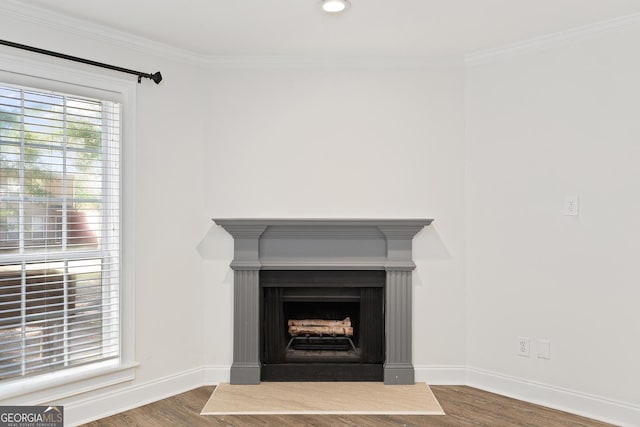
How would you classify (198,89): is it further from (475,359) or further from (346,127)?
(475,359)

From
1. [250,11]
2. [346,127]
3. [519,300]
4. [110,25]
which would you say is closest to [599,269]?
[519,300]

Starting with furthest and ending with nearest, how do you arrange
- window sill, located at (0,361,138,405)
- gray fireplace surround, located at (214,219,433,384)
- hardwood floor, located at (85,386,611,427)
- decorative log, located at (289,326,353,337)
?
decorative log, located at (289,326,353,337) < gray fireplace surround, located at (214,219,433,384) < hardwood floor, located at (85,386,611,427) < window sill, located at (0,361,138,405)

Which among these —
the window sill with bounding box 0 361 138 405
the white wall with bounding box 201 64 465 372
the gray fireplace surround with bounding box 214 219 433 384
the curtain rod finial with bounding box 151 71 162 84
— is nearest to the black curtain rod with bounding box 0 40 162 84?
the curtain rod finial with bounding box 151 71 162 84

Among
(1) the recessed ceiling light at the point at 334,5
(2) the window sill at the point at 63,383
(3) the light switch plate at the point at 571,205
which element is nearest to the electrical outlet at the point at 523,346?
(3) the light switch plate at the point at 571,205

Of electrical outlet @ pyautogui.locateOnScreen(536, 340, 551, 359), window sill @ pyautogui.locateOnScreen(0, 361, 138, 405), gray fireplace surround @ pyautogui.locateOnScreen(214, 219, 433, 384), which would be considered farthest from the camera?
gray fireplace surround @ pyautogui.locateOnScreen(214, 219, 433, 384)

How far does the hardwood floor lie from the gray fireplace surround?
0.45m

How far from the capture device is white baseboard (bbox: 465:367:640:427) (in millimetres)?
2711

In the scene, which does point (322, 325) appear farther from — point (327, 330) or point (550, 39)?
point (550, 39)

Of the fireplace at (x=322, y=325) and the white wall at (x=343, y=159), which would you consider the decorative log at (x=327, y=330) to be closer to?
the fireplace at (x=322, y=325)

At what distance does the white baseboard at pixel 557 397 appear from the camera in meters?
2.71

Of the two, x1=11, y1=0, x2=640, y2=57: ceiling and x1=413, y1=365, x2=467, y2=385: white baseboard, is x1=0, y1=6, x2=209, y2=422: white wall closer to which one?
x1=11, y1=0, x2=640, y2=57: ceiling

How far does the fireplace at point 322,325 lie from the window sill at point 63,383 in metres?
0.98

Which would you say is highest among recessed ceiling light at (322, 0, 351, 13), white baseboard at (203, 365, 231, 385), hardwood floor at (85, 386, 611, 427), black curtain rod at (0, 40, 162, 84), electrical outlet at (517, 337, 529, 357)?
recessed ceiling light at (322, 0, 351, 13)

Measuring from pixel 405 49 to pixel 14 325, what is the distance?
9.90ft
